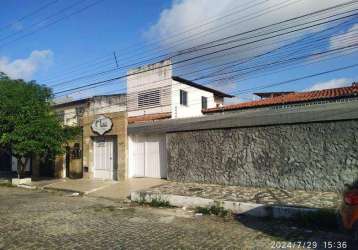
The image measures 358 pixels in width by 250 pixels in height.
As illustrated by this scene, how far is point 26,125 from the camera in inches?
722

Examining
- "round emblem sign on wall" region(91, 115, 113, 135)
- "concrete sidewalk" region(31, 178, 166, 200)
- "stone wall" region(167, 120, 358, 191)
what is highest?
"round emblem sign on wall" region(91, 115, 113, 135)

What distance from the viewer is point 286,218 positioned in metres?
9.01

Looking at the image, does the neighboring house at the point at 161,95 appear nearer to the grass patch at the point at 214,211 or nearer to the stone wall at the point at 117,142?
the stone wall at the point at 117,142

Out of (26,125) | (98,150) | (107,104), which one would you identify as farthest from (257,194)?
(107,104)

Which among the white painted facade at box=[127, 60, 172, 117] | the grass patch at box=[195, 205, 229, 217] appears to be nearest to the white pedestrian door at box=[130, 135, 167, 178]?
the grass patch at box=[195, 205, 229, 217]

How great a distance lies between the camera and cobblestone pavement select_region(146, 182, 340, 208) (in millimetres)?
9906

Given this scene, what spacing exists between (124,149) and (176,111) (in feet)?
34.7

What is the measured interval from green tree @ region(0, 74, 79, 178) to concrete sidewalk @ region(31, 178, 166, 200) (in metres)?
1.96

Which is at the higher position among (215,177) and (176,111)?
(176,111)

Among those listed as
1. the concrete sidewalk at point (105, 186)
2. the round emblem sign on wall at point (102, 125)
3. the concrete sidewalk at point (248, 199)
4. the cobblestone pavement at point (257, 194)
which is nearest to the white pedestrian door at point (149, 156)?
the concrete sidewalk at point (105, 186)

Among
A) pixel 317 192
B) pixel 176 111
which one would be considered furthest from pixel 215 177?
pixel 176 111

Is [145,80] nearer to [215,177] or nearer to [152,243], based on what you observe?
[215,177]

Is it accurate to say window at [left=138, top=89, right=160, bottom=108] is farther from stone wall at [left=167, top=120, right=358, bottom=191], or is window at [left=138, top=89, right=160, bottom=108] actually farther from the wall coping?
stone wall at [left=167, top=120, right=358, bottom=191]

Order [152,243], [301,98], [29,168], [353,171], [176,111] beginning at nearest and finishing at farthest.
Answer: [152,243]
[353,171]
[301,98]
[29,168]
[176,111]
